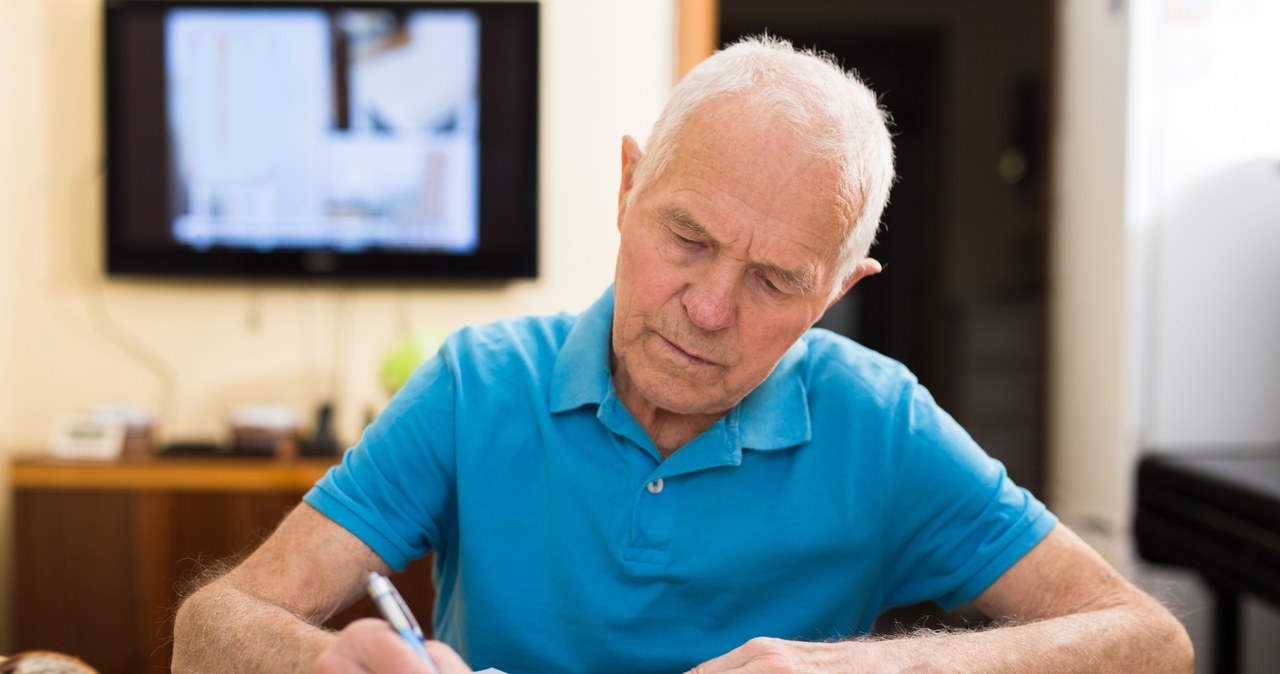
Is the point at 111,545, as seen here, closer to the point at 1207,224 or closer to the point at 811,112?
the point at 811,112

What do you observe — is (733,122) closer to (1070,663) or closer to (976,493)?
(976,493)

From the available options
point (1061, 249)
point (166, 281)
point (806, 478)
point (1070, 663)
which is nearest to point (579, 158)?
point (166, 281)

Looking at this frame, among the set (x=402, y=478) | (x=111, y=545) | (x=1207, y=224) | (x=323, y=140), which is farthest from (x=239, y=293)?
(x=1207, y=224)

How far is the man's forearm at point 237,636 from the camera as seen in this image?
0.92 m

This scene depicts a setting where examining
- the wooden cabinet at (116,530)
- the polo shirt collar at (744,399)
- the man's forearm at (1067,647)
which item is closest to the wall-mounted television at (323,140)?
the wooden cabinet at (116,530)

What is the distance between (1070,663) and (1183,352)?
7.35ft

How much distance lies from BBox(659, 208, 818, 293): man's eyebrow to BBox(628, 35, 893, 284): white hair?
48 millimetres

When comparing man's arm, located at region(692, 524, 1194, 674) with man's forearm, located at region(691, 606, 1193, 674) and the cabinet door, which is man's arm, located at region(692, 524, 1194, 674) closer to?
man's forearm, located at region(691, 606, 1193, 674)

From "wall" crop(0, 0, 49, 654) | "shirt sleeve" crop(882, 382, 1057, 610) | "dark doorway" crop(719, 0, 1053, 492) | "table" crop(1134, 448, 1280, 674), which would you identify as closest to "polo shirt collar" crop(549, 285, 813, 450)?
"shirt sleeve" crop(882, 382, 1057, 610)

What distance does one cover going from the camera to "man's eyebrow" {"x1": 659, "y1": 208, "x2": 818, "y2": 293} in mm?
1007

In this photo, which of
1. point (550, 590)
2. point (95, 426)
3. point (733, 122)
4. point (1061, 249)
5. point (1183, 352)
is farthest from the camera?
point (1061, 249)

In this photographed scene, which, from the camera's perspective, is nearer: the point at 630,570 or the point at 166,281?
the point at 630,570

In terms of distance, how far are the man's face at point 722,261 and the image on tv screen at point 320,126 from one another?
2.01 meters

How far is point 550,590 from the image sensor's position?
3.63 feet
